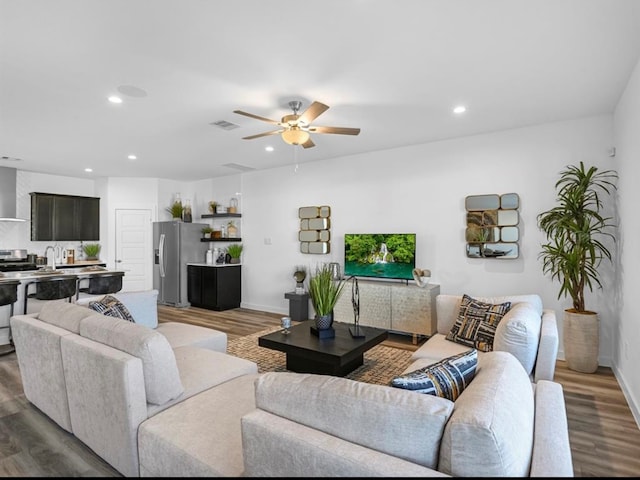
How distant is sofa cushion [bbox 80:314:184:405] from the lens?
1836 millimetres

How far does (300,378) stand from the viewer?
133 centimetres

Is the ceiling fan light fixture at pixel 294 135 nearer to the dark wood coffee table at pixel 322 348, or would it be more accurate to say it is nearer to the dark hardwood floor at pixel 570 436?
the dark wood coffee table at pixel 322 348

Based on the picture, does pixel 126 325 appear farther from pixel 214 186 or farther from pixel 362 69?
pixel 214 186

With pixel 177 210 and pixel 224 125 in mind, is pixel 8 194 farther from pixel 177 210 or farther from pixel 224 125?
pixel 224 125

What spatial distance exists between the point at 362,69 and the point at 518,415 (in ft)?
8.08

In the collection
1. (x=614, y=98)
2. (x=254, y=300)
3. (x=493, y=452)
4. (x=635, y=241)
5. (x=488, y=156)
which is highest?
(x=614, y=98)

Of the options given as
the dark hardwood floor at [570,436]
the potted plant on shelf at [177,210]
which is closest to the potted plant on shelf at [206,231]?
the potted plant on shelf at [177,210]

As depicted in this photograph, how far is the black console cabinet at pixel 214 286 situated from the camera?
6.50 metres

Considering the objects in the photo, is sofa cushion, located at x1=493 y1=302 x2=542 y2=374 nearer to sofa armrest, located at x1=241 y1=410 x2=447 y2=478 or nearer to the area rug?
the area rug

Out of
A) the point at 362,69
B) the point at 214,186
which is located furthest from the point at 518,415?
the point at 214,186

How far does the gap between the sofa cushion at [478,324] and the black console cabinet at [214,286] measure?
4.45m

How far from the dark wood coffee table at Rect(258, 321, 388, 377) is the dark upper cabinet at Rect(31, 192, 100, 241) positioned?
18.7ft

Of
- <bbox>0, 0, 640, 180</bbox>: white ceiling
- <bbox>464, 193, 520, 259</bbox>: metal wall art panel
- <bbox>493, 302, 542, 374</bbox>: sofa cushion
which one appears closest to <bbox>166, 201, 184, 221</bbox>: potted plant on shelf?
<bbox>0, 0, 640, 180</bbox>: white ceiling

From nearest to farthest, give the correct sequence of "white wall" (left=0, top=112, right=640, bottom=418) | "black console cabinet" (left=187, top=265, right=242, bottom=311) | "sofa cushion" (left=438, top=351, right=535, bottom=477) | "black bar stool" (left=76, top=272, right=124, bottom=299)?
"sofa cushion" (left=438, top=351, right=535, bottom=477) < "white wall" (left=0, top=112, right=640, bottom=418) < "black bar stool" (left=76, top=272, right=124, bottom=299) < "black console cabinet" (left=187, top=265, right=242, bottom=311)
